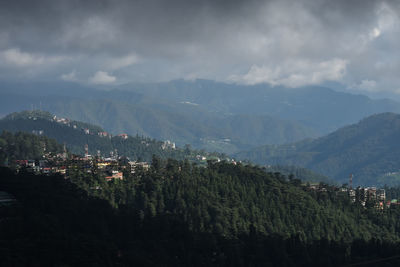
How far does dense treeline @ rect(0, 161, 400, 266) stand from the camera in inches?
1875

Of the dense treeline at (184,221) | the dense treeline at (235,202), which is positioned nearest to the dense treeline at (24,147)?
the dense treeline at (235,202)

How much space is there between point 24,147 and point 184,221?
8509 centimetres

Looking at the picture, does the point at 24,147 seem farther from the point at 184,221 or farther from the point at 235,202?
the point at 184,221

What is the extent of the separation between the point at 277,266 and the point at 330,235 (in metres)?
35.2

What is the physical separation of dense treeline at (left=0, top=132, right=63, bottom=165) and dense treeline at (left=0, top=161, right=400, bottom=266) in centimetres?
4789

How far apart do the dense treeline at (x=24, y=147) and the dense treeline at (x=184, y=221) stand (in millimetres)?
47894

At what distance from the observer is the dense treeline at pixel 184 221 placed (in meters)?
47.6

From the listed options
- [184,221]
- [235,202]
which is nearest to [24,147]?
[235,202]

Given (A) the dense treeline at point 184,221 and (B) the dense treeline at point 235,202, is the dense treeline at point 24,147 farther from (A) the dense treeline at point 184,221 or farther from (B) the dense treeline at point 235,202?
(A) the dense treeline at point 184,221

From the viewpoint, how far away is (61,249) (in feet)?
A: 146

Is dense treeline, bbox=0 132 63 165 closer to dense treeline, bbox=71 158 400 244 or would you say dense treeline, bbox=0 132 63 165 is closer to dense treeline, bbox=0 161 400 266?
dense treeline, bbox=71 158 400 244

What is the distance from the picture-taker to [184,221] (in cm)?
7262

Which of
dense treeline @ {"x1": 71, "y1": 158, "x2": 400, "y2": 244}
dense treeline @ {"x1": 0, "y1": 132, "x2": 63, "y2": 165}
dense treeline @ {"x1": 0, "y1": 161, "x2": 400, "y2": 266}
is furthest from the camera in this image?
dense treeline @ {"x1": 0, "y1": 132, "x2": 63, "y2": 165}

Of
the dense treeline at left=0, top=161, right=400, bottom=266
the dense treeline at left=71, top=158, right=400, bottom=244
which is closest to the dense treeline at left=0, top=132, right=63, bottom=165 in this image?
the dense treeline at left=71, top=158, right=400, bottom=244
